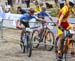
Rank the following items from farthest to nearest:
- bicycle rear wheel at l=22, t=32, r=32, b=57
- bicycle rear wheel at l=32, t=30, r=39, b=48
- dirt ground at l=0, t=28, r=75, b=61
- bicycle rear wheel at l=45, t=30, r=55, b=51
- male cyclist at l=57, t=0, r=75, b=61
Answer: bicycle rear wheel at l=32, t=30, r=39, b=48 < bicycle rear wheel at l=45, t=30, r=55, b=51 < bicycle rear wheel at l=22, t=32, r=32, b=57 < dirt ground at l=0, t=28, r=75, b=61 < male cyclist at l=57, t=0, r=75, b=61

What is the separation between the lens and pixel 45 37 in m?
15.6

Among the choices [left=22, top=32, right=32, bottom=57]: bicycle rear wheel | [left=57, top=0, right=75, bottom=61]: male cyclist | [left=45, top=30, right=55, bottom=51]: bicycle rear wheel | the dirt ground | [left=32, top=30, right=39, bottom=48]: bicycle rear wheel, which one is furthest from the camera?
[left=32, top=30, right=39, bottom=48]: bicycle rear wheel

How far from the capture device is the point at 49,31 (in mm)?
15195

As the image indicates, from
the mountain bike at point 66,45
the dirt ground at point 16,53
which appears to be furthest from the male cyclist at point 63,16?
the dirt ground at point 16,53

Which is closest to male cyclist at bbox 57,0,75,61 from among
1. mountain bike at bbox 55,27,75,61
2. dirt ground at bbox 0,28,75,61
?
mountain bike at bbox 55,27,75,61

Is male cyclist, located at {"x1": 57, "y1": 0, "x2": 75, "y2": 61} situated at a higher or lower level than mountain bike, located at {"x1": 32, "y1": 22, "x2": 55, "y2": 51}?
higher

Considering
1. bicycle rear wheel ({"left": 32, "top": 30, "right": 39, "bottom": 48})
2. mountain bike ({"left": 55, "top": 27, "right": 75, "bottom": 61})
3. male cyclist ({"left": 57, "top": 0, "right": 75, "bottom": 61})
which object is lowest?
bicycle rear wheel ({"left": 32, "top": 30, "right": 39, "bottom": 48})

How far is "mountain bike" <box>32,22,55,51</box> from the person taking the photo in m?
15.3

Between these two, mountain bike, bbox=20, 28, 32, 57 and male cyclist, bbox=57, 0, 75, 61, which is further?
mountain bike, bbox=20, 28, 32, 57

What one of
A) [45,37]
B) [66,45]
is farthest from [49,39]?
[66,45]

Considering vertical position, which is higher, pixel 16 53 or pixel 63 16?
pixel 63 16

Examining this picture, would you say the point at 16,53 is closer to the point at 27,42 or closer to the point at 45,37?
the point at 27,42

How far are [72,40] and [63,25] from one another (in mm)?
631

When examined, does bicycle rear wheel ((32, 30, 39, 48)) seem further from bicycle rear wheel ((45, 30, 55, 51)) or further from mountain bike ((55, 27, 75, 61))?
mountain bike ((55, 27, 75, 61))
